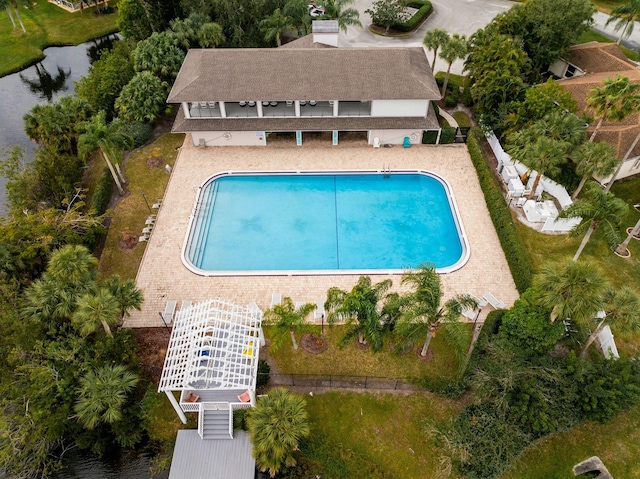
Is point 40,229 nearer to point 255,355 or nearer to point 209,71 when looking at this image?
point 255,355

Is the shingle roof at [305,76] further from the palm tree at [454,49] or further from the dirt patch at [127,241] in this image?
the dirt patch at [127,241]

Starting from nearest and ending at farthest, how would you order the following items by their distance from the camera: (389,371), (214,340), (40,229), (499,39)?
(214,340) → (389,371) → (40,229) → (499,39)

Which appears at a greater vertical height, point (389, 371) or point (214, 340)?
point (214, 340)

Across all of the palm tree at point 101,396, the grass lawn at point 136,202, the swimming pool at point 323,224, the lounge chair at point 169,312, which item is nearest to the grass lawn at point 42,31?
the grass lawn at point 136,202

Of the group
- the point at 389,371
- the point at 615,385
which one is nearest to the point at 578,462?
the point at 615,385

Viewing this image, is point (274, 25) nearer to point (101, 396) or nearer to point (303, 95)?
point (303, 95)

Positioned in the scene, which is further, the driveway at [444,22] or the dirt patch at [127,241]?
the driveway at [444,22]
